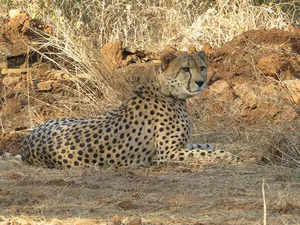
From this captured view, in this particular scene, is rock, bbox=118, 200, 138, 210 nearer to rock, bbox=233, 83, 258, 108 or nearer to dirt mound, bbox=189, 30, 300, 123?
dirt mound, bbox=189, 30, 300, 123

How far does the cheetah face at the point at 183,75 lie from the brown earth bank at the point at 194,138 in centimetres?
64

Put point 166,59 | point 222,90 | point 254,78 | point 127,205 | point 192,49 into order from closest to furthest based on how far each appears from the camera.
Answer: point 127,205 < point 166,59 < point 222,90 < point 254,78 < point 192,49

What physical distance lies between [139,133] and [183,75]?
1.96 ft

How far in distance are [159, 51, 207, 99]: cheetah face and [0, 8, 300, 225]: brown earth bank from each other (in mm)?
636

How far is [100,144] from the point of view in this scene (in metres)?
4.92

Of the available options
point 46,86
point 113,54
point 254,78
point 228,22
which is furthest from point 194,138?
point 228,22

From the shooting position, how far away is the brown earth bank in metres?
3.25

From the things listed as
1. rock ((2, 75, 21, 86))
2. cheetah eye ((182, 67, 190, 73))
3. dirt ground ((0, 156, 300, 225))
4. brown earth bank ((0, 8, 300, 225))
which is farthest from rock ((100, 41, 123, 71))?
dirt ground ((0, 156, 300, 225))

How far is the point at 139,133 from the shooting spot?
16.6 ft

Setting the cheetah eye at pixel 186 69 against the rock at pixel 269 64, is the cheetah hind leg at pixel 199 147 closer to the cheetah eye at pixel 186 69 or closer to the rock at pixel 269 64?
the cheetah eye at pixel 186 69

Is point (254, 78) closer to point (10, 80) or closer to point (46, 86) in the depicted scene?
point (46, 86)

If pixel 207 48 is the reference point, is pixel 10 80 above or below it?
below

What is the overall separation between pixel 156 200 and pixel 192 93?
1656mm

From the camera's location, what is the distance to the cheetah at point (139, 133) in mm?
4926
